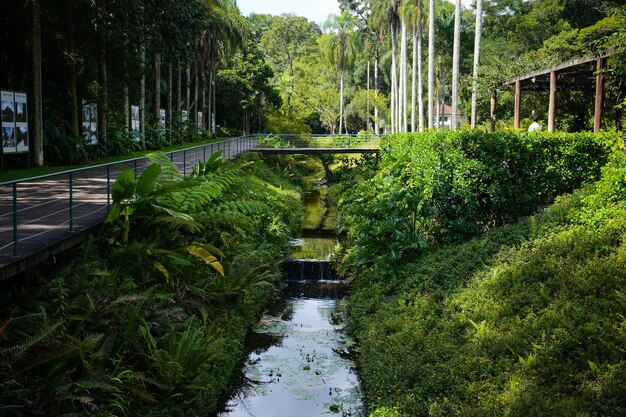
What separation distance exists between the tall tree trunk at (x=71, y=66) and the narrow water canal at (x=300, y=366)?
1076cm

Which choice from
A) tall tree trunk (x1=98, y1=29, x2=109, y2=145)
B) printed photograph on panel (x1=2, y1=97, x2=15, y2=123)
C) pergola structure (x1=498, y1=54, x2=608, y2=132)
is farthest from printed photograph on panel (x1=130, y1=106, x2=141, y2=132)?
pergola structure (x1=498, y1=54, x2=608, y2=132)

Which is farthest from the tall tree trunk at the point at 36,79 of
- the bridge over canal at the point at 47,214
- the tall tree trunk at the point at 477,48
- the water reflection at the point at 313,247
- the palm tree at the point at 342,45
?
the palm tree at the point at 342,45

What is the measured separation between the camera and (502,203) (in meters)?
14.4

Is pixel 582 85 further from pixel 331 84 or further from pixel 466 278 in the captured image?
pixel 331 84

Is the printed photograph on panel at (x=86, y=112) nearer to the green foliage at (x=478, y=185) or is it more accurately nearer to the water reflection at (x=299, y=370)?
the water reflection at (x=299, y=370)

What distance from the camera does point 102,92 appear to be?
23781 mm

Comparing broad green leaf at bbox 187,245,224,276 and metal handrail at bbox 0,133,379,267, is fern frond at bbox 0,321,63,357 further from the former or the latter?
broad green leaf at bbox 187,245,224,276

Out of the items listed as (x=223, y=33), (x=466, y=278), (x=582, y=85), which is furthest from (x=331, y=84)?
(x=466, y=278)

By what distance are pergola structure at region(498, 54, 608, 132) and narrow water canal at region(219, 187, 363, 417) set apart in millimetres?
9087

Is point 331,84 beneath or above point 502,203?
above

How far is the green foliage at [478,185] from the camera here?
14133 millimetres

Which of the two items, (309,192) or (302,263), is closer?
(302,263)

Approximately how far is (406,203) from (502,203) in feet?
8.26

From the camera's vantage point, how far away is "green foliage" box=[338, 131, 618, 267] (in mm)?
14133
